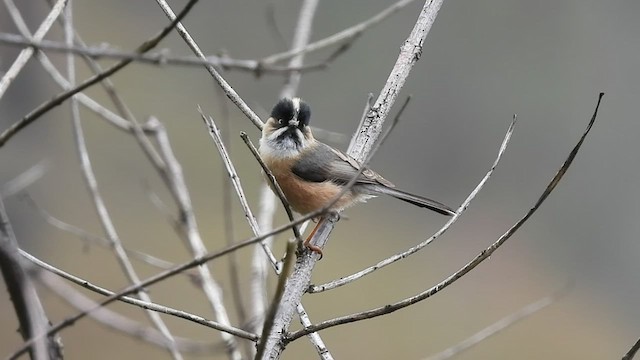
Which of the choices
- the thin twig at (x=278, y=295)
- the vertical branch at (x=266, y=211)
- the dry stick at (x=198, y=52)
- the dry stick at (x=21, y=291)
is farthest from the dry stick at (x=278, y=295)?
the vertical branch at (x=266, y=211)

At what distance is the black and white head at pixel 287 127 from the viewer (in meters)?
2.13

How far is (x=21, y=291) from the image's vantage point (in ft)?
2.05

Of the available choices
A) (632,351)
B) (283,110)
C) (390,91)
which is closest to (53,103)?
(632,351)

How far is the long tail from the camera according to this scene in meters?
1.99

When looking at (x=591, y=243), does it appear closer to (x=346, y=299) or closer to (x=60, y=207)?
(x=346, y=299)

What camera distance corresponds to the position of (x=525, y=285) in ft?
13.9

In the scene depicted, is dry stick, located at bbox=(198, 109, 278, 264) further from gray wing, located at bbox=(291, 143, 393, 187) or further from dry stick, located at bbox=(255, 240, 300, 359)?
gray wing, located at bbox=(291, 143, 393, 187)

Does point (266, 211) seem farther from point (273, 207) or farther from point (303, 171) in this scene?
point (303, 171)

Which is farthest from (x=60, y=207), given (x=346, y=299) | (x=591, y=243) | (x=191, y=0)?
(x=191, y=0)

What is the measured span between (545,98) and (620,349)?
1.39 m

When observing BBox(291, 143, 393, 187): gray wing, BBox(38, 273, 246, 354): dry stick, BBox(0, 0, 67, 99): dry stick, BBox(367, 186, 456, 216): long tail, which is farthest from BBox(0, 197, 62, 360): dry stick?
BBox(291, 143, 393, 187): gray wing

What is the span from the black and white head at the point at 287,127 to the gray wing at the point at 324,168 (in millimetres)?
39

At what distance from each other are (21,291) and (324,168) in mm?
1616

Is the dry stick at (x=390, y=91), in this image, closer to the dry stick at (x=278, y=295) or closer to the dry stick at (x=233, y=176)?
the dry stick at (x=233, y=176)
